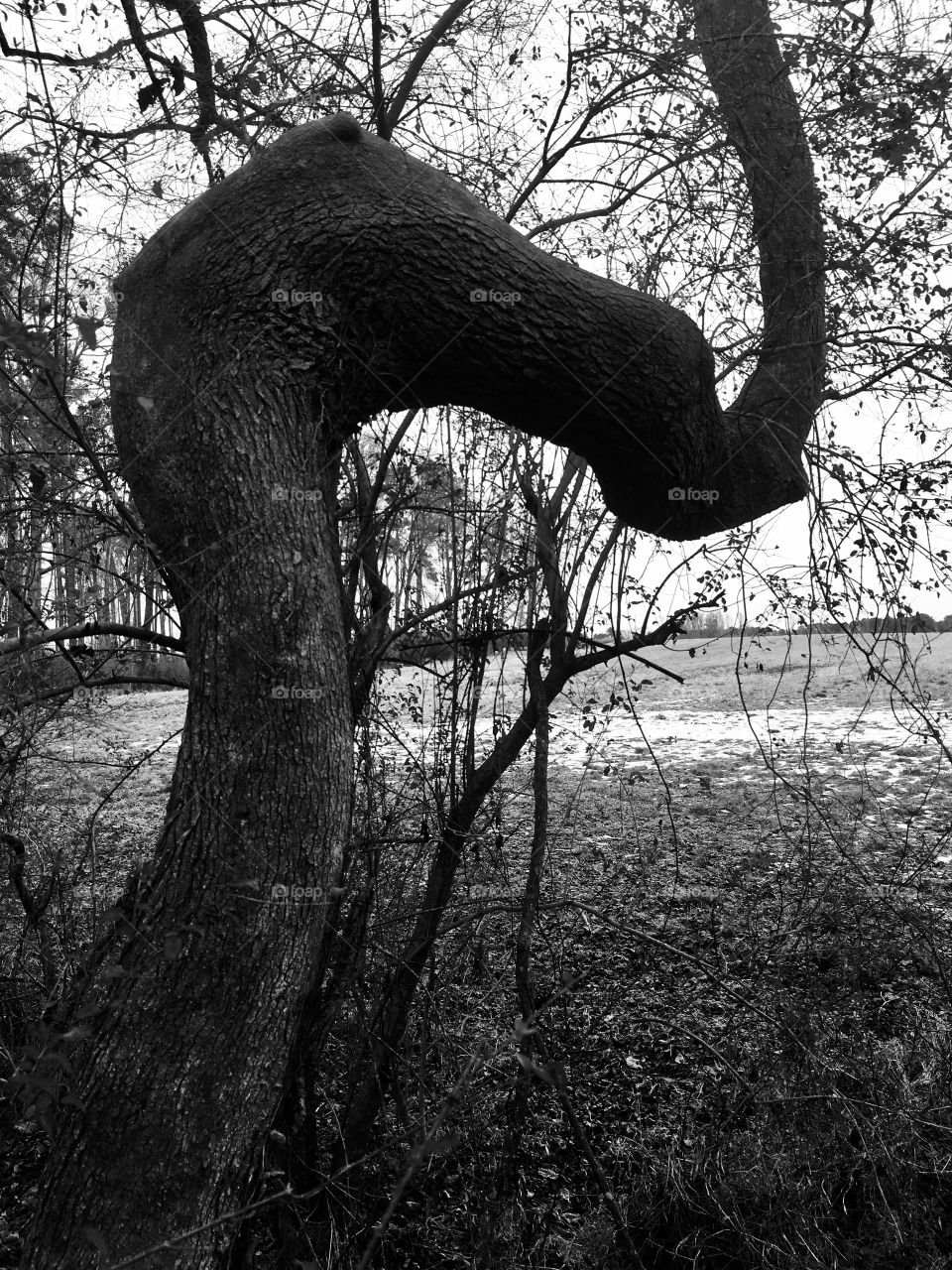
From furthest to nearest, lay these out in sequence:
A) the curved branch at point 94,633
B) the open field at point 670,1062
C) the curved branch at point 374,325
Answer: the curved branch at point 94,633 < the open field at point 670,1062 < the curved branch at point 374,325

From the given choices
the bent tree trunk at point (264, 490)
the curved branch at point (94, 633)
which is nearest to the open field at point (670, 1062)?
the curved branch at point (94, 633)

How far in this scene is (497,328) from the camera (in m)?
2.82

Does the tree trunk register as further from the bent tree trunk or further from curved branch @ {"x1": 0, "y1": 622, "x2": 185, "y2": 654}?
curved branch @ {"x1": 0, "y1": 622, "x2": 185, "y2": 654}

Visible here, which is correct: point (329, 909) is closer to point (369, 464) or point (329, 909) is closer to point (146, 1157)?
point (146, 1157)

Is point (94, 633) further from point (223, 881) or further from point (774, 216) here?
point (774, 216)

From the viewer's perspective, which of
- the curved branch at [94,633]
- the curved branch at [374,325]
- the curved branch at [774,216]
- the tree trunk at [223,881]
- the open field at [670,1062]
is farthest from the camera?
the curved branch at [774,216]

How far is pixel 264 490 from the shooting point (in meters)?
2.49

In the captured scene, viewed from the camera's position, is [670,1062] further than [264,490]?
Yes

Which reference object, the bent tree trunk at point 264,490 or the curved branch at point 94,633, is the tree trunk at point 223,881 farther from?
the curved branch at point 94,633

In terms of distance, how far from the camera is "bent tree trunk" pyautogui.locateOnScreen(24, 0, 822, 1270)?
206cm

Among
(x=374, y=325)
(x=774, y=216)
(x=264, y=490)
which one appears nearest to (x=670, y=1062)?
(x=264, y=490)

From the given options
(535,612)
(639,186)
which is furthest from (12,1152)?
(639,186)

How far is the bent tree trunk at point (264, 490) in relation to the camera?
6.76 ft

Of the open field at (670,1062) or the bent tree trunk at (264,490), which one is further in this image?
the open field at (670,1062)
